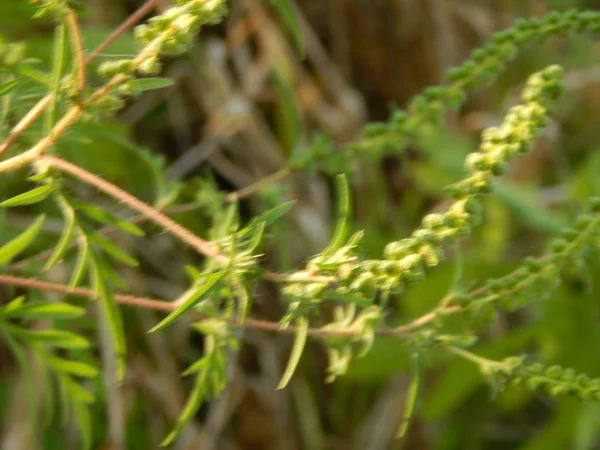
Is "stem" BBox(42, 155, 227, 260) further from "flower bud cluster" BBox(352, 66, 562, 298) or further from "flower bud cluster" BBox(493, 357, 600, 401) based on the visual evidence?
"flower bud cluster" BBox(493, 357, 600, 401)

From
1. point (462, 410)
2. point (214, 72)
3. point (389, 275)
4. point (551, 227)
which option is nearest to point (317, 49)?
point (214, 72)

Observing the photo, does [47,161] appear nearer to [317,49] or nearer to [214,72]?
[214,72]

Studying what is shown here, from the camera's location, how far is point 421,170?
148 cm

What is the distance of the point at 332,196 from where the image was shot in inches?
58.8

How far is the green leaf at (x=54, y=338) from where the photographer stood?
2.15 ft

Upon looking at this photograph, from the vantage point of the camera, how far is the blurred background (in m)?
1.19

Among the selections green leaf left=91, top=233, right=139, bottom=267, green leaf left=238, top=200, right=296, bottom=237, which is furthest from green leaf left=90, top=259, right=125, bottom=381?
green leaf left=238, top=200, right=296, bottom=237

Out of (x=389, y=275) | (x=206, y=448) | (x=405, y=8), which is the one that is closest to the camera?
(x=389, y=275)

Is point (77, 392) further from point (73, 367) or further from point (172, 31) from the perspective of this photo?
point (172, 31)

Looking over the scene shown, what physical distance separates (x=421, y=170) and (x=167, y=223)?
1.03m

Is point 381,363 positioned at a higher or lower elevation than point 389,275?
lower

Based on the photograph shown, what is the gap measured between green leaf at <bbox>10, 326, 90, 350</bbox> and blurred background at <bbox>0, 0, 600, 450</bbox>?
35 cm

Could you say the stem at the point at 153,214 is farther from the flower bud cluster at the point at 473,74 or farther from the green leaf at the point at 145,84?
the flower bud cluster at the point at 473,74

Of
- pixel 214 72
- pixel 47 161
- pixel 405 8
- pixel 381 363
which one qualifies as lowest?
pixel 381 363
